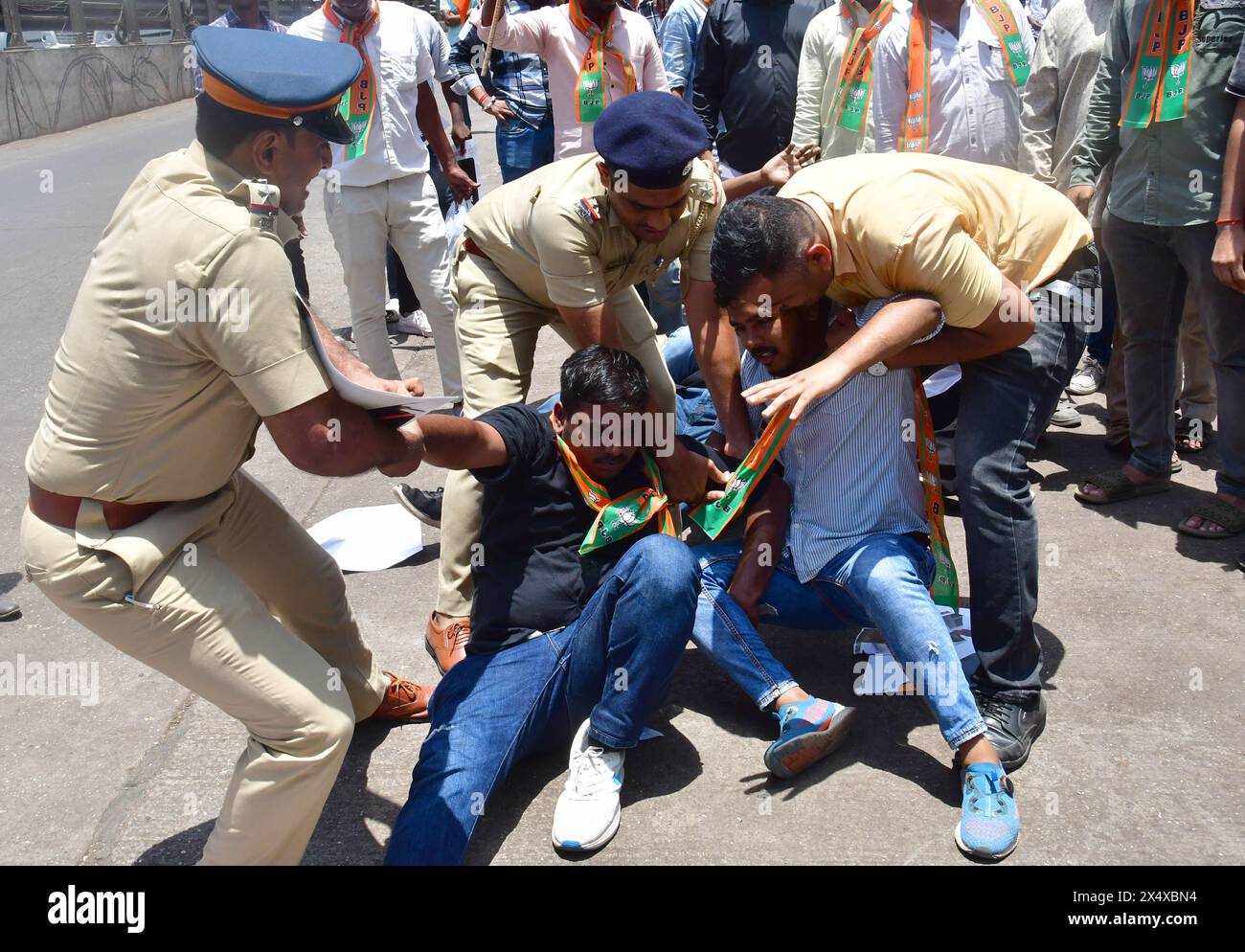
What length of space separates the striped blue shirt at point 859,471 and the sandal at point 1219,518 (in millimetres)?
1501

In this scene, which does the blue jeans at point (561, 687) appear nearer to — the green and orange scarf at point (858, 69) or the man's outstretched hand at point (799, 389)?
the man's outstretched hand at point (799, 389)

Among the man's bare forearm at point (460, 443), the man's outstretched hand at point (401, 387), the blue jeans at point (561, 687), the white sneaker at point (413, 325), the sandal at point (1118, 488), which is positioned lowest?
the white sneaker at point (413, 325)

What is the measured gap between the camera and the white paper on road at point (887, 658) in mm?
3113

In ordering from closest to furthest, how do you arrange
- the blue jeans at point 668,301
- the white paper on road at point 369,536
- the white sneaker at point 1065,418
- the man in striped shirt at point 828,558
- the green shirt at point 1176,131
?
the man in striped shirt at point 828,558 < the green shirt at point 1176,131 < the white paper on road at point 369,536 < the white sneaker at point 1065,418 < the blue jeans at point 668,301

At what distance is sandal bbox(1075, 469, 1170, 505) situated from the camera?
432 cm

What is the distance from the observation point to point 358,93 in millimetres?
4980

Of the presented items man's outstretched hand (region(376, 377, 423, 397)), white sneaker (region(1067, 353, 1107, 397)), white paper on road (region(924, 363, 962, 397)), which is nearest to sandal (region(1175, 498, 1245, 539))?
white paper on road (region(924, 363, 962, 397))

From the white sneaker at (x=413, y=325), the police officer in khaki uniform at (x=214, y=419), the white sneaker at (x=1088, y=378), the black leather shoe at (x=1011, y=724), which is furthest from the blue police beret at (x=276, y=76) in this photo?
the white sneaker at (x=413, y=325)

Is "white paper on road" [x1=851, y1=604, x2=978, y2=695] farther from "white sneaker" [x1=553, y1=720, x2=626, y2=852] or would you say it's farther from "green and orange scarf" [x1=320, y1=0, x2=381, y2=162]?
"green and orange scarf" [x1=320, y1=0, x2=381, y2=162]

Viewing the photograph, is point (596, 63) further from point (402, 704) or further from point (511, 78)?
point (402, 704)

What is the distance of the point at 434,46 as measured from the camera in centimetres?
560

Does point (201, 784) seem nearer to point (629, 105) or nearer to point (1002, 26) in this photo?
point (629, 105)

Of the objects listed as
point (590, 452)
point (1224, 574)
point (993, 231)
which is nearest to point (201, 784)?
point (590, 452)

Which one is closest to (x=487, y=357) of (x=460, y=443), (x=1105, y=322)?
(x=460, y=443)
